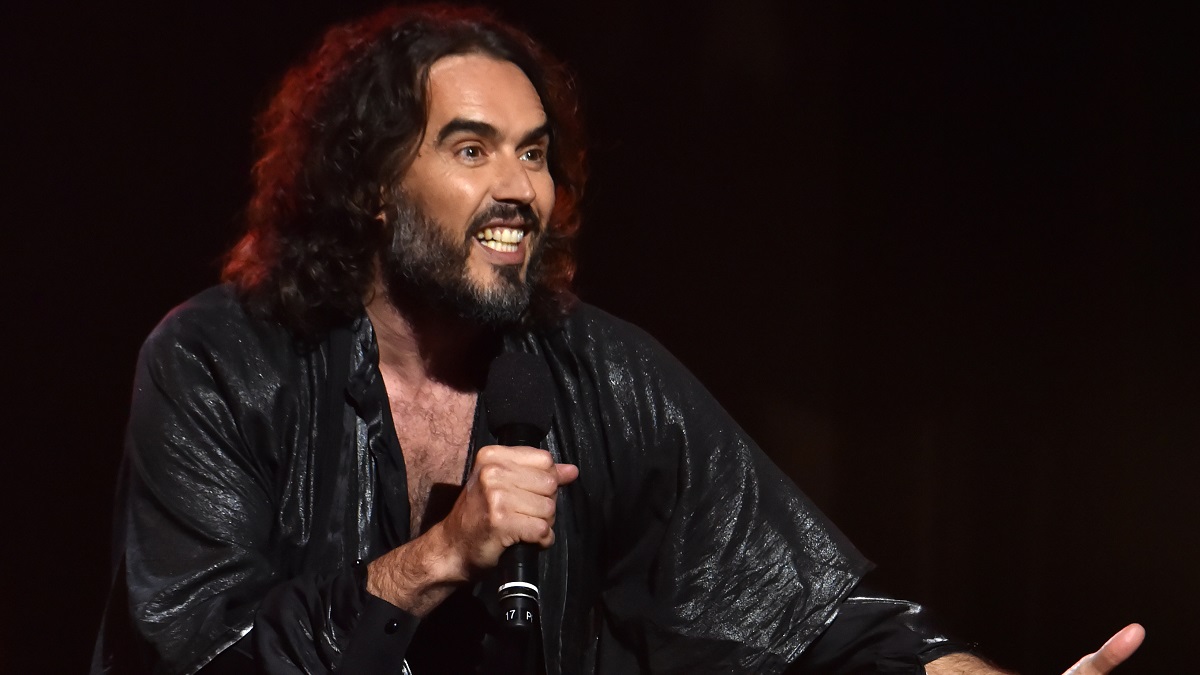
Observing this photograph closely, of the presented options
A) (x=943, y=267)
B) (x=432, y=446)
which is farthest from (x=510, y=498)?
(x=943, y=267)

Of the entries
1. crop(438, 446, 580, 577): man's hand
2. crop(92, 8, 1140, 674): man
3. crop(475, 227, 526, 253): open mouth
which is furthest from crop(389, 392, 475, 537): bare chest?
→ crop(438, 446, 580, 577): man's hand

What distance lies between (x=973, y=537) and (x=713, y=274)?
0.89 meters

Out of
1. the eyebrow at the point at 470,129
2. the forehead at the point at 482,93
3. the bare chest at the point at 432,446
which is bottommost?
the bare chest at the point at 432,446

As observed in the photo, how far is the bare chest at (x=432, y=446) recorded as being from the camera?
2.02m

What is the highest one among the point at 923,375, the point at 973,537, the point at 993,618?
the point at 923,375

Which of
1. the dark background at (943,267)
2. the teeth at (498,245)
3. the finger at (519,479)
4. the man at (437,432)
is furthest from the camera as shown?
the dark background at (943,267)

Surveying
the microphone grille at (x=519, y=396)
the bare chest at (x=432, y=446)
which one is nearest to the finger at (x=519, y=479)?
the microphone grille at (x=519, y=396)

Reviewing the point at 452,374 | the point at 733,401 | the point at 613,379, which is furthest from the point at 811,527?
the point at 733,401

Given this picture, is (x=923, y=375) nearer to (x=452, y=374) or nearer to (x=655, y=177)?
(x=655, y=177)

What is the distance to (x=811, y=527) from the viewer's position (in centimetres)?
204

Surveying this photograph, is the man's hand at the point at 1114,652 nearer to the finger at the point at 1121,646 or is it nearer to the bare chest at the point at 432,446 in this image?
the finger at the point at 1121,646

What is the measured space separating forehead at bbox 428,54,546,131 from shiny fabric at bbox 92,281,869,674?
367 mm

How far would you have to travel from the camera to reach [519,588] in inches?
52.5

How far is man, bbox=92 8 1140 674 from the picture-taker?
1.82m
